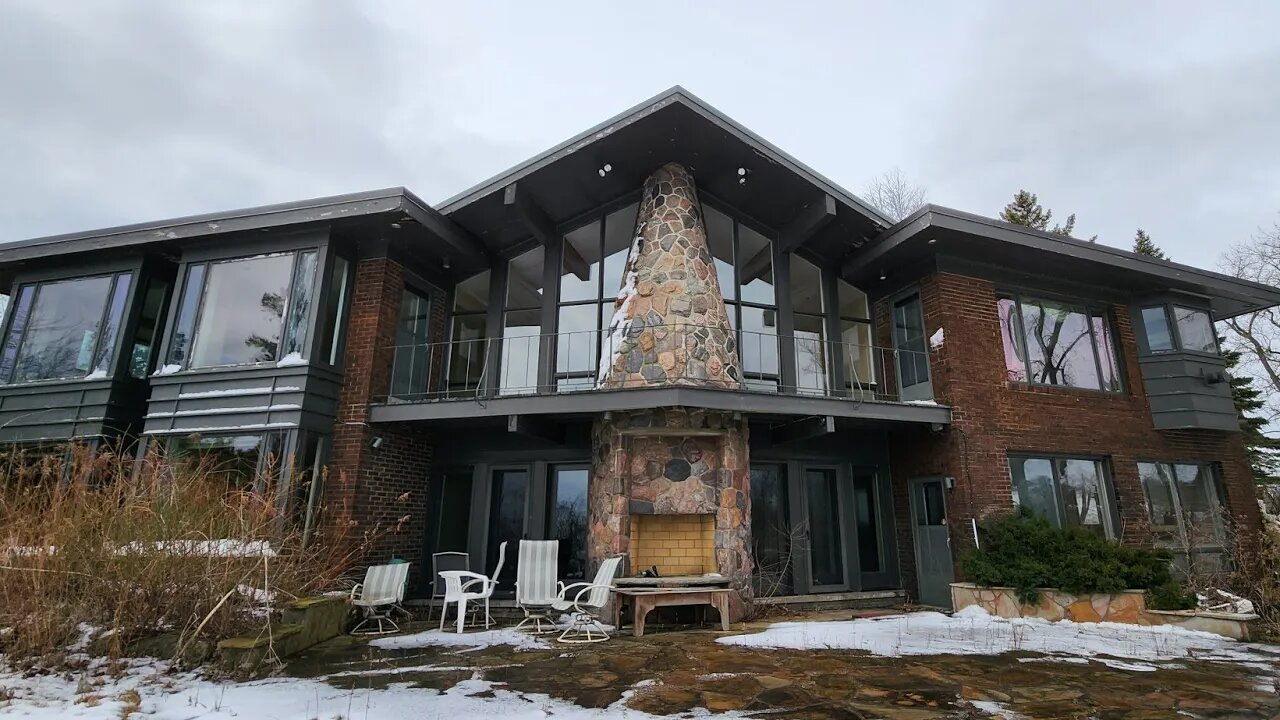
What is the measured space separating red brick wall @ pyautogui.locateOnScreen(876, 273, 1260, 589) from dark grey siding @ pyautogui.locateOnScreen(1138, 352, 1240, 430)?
0.21 m

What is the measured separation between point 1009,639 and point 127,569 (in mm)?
8166

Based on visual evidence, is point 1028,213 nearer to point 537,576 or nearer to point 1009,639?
point 1009,639

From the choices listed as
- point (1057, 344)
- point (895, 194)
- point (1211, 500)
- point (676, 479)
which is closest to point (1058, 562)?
point (1057, 344)

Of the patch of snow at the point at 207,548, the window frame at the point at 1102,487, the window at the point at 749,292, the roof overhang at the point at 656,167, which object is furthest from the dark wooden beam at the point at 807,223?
the patch of snow at the point at 207,548

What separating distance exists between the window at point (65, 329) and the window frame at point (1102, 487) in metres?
13.7

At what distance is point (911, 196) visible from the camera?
2525cm

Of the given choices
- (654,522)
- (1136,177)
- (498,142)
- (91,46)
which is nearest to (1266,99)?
(1136,177)

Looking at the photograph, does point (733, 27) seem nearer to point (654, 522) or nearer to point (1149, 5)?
point (1149, 5)

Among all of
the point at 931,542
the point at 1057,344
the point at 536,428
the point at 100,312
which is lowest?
the point at 931,542

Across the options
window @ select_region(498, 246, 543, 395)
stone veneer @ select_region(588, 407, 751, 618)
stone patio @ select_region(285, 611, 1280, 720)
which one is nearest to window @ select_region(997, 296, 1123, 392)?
stone veneer @ select_region(588, 407, 751, 618)

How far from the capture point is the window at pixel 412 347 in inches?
377

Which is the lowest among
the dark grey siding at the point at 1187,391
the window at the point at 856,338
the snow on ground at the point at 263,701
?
the snow on ground at the point at 263,701

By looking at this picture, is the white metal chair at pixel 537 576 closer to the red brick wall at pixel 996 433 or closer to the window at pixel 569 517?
the window at pixel 569 517

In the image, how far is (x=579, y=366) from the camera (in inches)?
381
